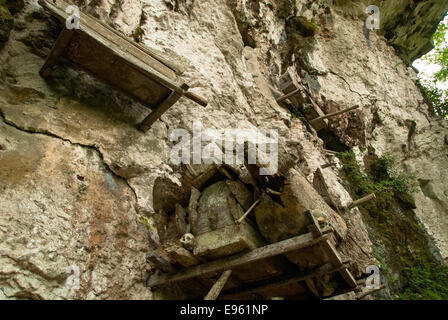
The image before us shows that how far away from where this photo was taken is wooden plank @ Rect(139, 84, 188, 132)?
447 centimetres

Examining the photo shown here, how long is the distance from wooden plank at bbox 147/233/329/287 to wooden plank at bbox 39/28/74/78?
9.82 feet

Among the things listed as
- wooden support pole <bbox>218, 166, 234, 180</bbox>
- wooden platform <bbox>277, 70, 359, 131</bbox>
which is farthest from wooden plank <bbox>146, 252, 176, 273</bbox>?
wooden platform <bbox>277, 70, 359, 131</bbox>

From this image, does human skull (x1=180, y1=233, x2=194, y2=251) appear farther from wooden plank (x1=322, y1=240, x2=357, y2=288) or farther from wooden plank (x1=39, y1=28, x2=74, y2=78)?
wooden plank (x1=39, y1=28, x2=74, y2=78)

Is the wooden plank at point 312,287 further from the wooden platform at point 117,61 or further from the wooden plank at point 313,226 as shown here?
the wooden platform at point 117,61

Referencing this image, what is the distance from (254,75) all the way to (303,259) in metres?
5.91

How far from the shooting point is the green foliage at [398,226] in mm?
8141

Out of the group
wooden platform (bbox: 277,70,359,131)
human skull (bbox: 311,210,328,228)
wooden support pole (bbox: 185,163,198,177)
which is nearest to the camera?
human skull (bbox: 311,210,328,228)

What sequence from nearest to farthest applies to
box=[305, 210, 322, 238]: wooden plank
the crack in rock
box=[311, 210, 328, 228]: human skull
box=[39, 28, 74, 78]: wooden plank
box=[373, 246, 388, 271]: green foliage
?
box=[305, 210, 322, 238]: wooden plank
box=[311, 210, 328, 228]: human skull
the crack in rock
box=[39, 28, 74, 78]: wooden plank
box=[373, 246, 388, 271]: green foliage

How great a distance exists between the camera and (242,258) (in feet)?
12.0

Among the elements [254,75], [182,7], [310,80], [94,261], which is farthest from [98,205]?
[310,80]

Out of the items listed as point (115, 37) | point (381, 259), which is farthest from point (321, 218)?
point (381, 259)

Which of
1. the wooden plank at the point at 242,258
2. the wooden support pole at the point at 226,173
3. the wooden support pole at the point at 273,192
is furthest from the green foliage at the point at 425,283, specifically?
the wooden support pole at the point at 226,173

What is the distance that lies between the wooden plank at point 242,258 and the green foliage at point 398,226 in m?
5.42
